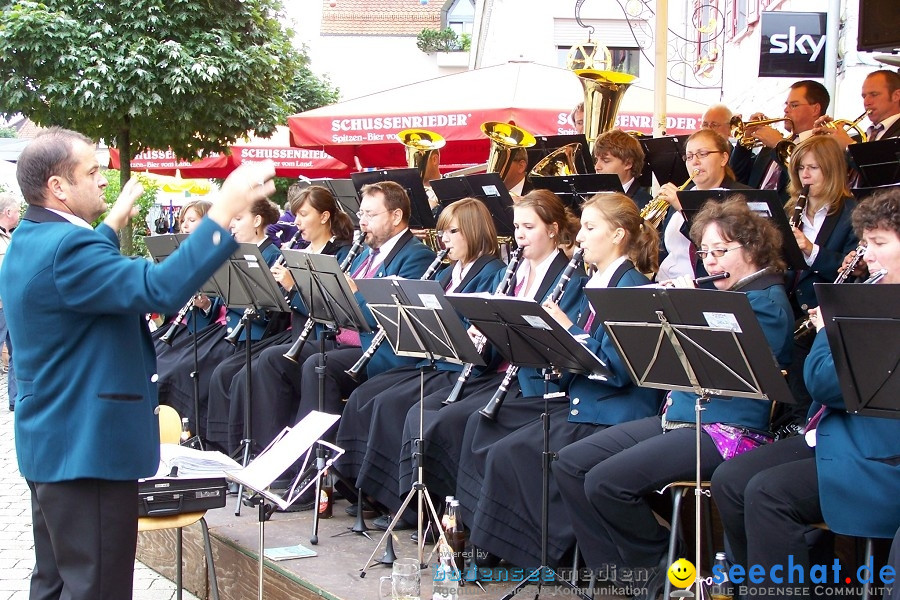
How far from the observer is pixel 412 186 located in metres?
6.71

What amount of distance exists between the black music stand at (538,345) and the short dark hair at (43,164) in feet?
5.44

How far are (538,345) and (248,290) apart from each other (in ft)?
8.60

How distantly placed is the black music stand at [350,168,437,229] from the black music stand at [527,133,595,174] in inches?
30.0

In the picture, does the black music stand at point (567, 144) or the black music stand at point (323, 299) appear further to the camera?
the black music stand at point (567, 144)

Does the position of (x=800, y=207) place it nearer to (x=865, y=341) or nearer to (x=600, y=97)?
(x=600, y=97)

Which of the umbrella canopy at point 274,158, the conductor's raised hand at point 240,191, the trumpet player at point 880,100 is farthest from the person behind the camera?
the umbrella canopy at point 274,158

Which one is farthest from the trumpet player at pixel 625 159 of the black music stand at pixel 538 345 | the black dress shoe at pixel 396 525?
the black dress shoe at pixel 396 525

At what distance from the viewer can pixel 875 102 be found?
6383mm

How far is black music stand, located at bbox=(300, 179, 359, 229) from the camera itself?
23.9 feet

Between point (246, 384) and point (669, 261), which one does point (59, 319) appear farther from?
point (669, 261)

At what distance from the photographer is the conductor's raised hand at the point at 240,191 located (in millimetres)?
2975

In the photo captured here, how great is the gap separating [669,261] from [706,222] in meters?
1.53

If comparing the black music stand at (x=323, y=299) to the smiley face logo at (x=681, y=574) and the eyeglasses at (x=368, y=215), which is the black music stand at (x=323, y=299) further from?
the smiley face logo at (x=681, y=574)

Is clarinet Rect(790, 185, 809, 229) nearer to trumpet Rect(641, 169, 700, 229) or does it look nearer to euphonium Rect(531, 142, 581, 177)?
trumpet Rect(641, 169, 700, 229)
